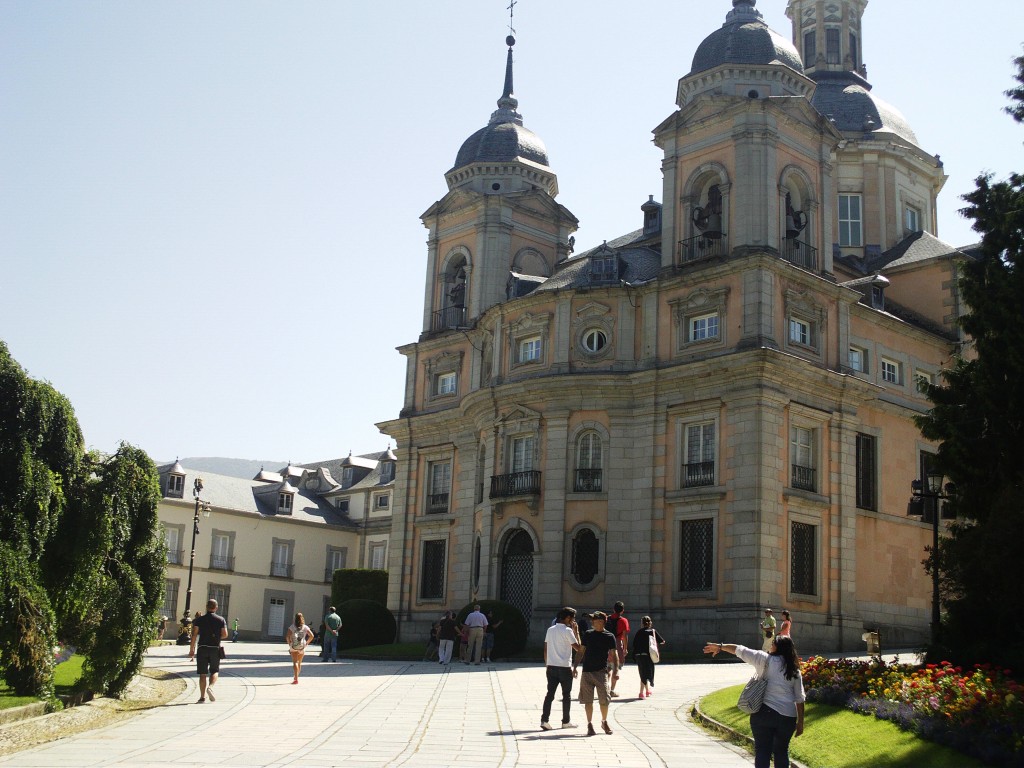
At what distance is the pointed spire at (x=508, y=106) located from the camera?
5003cm

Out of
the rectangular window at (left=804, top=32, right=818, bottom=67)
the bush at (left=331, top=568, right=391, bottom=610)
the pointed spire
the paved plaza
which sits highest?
the rectangular window at (left=804, top=32, right=818, bottom=67)

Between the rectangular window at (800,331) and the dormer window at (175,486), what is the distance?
36823mm

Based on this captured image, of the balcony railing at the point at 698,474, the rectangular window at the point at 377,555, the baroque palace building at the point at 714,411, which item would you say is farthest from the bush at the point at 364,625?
the rectangular window at the point at 377,555

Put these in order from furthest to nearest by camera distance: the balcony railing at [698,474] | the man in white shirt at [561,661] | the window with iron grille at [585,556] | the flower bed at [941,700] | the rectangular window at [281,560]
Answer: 1. the rectangular window at [281,560]
2. the window with iron grille at [585,556]
3. the balcony railing at [698,474]
4. the man in white shirt at [561,661]
5. the flower bed at [941,700]

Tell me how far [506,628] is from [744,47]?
2094 cm

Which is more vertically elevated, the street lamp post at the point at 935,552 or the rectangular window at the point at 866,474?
the rectangular window at the point at 866,474

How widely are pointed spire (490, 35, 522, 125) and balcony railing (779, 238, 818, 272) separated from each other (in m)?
15.5

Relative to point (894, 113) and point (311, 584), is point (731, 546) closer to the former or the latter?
point (894, 113)

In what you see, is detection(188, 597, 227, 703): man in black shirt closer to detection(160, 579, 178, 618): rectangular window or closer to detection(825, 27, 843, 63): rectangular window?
detection(160, 579, 178, 618): rectangular window

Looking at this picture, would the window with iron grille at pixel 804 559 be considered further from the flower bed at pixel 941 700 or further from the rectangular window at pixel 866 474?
the flower bed at pixel 941 700

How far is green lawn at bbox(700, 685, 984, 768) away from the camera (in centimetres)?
1361

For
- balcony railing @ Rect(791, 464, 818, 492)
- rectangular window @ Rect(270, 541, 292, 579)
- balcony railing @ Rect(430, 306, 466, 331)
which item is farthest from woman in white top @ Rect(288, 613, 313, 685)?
rectangular window @ Rect(270, 541, 292, 579)

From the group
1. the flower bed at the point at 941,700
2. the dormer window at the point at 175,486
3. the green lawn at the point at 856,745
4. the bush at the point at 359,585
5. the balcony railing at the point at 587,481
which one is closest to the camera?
the flower bed at the point at 941,700

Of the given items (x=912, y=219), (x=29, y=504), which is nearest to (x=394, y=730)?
(x=29, y=504)
